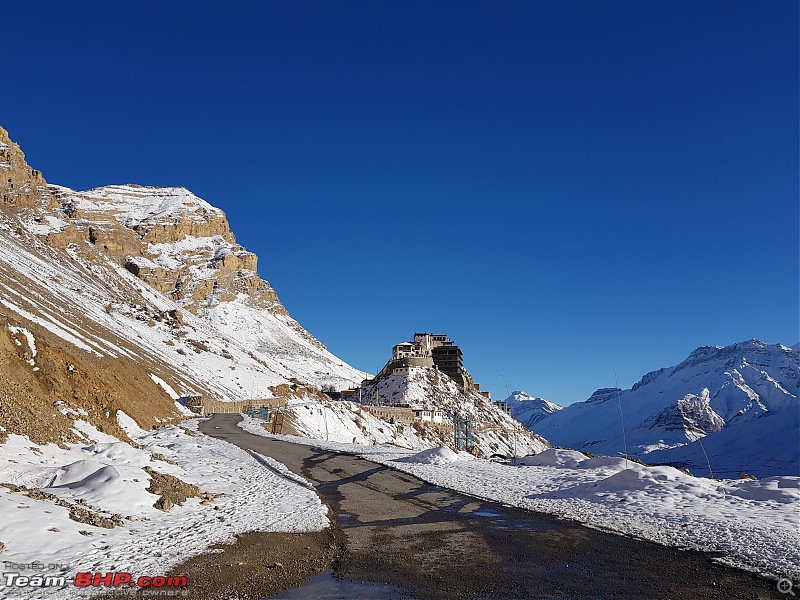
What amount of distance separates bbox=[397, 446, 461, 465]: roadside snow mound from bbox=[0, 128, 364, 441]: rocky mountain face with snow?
1489 centimetres

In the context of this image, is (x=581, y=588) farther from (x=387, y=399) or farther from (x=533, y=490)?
(x=387, y=399)

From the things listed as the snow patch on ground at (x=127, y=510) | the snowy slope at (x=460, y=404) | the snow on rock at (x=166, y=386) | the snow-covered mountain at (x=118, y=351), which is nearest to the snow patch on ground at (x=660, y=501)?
the snow patch on ground at (x=127, y=510)

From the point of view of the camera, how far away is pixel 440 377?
110 meters

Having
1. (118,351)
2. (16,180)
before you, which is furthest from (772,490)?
(16,180)

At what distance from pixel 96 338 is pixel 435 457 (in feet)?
214

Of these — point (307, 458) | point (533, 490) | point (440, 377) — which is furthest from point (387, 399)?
point (533, 490)

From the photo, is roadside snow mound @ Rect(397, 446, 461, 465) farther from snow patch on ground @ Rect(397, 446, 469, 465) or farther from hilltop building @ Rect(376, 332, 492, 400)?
hilltop building @ Rect(376, 332, 492, 400)

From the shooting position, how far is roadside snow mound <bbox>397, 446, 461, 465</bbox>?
79.4 ft

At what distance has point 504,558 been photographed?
30.8 ft

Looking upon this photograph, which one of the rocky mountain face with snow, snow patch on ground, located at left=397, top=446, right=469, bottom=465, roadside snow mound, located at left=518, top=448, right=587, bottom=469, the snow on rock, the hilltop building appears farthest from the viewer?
the hilltop building

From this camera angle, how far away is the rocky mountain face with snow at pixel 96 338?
25.6 meters

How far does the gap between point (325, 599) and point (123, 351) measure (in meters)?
77.1

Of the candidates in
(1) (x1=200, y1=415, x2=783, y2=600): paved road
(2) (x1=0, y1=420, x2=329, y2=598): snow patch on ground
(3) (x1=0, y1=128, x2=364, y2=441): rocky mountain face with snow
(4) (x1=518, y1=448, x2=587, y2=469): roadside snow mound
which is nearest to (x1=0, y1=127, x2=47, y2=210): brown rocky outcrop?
(3) (x1=0, y1=128, x2=364, y2=441): rocky mountain face with snow

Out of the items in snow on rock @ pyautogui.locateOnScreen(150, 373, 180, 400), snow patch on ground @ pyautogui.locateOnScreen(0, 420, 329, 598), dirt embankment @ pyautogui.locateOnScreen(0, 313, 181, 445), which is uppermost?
snow on rock @ pyautogui.locateOnScreen(150, 373, 180, 400)
